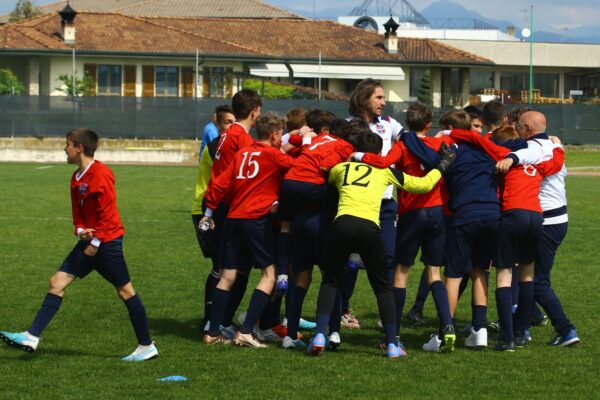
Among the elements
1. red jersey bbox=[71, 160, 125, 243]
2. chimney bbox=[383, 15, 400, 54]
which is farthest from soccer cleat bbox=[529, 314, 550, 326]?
chimney bbox=[383, 15, 400, 54]

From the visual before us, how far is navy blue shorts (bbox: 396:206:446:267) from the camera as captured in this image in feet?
28.6

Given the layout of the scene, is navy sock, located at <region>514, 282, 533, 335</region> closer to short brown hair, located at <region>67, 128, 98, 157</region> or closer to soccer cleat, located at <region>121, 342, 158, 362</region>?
soccer cleat, located at <region>121, 342, 158, 362</region>

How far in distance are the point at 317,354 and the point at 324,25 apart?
56038 millimetres

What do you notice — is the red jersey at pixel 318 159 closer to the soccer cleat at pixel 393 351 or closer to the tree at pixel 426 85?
the soccer cleat at pixel 393 351

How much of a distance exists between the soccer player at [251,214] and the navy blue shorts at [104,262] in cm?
93

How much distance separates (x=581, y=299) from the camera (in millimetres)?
11453

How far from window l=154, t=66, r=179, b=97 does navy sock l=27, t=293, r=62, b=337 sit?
46.5m

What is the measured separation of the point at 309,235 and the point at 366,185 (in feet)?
2.26

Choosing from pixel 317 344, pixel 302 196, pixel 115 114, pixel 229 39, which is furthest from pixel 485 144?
pixel 229 39

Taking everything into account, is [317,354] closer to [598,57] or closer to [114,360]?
[114,360]

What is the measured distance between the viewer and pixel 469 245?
8797mm

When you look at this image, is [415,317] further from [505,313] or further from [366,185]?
[366,185]

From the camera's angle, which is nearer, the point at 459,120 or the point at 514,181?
the point at 514,181

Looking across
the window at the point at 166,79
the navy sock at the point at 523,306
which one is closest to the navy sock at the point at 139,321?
the navy sock at the point at 523,306
